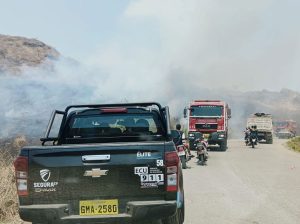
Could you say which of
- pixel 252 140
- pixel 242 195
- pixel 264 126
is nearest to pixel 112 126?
pixel 242 195

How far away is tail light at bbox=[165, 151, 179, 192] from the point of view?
19.0 feet

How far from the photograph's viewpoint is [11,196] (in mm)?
9047

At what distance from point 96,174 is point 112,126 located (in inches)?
100

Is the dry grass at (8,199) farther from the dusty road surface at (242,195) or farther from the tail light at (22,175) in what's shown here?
the dusty road surface at (242,195)

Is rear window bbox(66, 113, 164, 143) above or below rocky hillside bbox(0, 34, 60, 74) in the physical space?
below

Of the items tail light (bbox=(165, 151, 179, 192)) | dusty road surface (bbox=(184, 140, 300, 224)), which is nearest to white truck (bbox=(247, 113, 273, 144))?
dusty road surface (bbox=(184, 140, 300, 224))

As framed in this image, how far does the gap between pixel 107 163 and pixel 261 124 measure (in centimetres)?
3642

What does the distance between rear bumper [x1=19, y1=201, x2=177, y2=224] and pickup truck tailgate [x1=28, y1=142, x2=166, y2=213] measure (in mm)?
82

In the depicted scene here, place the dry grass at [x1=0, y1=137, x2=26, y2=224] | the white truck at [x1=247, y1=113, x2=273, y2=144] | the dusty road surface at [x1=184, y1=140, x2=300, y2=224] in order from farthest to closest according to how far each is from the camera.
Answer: the white truck at [x1=247, y1=113, x2=273, y2=144] → the dusty road surface at [x1=184, y1=140, x2=300, y2=224] → the dry grass at [x1=0, y1=137, x2=26, y2=224]

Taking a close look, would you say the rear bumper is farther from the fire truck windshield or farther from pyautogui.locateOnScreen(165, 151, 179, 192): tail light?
the fire truck windshield

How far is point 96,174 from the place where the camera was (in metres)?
5.82

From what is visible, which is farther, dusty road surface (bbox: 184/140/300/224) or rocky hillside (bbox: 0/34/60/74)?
rocky hillside (bbox: 0/34/60/74)

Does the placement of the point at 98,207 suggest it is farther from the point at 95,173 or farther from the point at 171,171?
the point at 171,171

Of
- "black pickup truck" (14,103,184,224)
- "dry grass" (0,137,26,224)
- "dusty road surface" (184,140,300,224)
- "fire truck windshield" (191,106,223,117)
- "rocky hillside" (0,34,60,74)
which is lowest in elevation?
"dusty road surface" (184,140,300,224)
